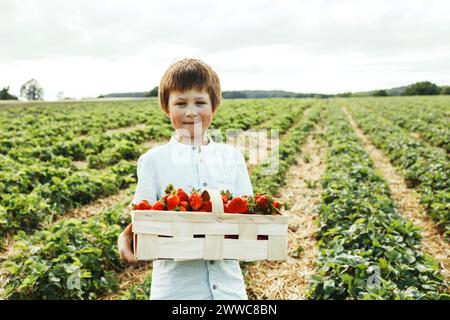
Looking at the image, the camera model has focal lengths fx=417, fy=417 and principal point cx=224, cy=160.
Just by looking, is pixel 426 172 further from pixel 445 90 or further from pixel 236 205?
pixel 445 90

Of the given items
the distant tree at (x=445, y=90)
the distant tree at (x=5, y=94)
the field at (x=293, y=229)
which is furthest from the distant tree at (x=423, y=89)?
the field at (x=293, y=229)

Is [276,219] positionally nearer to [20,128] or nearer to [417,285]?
[417,285]

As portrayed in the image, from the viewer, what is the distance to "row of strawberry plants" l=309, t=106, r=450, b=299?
379cm

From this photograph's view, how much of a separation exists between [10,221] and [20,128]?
11.3 meters

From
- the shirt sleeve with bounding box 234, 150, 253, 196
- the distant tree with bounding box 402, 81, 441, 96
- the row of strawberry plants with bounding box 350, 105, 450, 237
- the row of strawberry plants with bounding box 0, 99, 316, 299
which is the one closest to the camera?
the shirt sleeve with bounding box 234, 150, 253, 196

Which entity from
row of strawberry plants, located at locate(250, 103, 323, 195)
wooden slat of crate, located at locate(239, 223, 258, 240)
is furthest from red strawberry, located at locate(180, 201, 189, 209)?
row of strawberry plants, located at locate(250, 103, 323, 195)

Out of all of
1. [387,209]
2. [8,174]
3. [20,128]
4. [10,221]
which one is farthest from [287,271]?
[20,128]

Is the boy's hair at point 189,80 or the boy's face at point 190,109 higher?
the boy's hair at point 189,80

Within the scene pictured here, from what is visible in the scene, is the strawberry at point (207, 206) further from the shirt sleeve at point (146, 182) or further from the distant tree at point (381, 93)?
the distant tree at point (381, 93)

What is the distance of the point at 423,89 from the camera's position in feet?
279

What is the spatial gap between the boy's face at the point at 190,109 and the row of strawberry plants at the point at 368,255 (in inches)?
90.6

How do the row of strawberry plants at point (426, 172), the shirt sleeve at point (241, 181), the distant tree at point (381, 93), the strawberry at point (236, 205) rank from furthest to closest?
the distant tree at point (381, 93) < the row of strawberry plants at point (426, 172) < the shirt sleeve at point (241, 181) < the strawberry at point (236, 205)

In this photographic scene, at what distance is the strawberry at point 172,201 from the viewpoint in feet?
5.59

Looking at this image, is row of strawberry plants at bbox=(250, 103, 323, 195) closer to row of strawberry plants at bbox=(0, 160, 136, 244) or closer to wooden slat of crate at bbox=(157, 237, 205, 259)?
row of strawberry plants at bbox=(0, 160, 136, 244)
